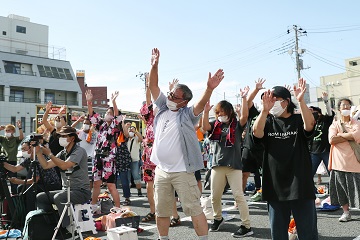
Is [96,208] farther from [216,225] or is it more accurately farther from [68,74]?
[68,74]

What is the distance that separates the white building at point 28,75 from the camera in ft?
127

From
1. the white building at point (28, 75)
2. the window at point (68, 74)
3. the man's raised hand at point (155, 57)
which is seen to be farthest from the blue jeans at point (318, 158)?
the window at point (68, 74)

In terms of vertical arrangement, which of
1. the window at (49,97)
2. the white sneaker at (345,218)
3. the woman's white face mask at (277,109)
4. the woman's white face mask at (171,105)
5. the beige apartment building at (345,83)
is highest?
the beige apartment building at (345,83)

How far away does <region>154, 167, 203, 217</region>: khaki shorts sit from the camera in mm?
4043

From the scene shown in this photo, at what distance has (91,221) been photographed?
571cm

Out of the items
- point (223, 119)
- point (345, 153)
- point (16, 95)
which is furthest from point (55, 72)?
point (345, 153)

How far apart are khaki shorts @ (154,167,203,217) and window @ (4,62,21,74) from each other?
131ft

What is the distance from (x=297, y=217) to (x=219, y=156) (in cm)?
220

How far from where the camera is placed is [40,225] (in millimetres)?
5188

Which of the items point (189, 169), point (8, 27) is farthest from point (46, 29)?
point (189, 169)

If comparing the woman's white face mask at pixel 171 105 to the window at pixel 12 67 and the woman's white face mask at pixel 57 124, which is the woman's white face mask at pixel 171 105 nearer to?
the woman's white face mask at pixel 57 124

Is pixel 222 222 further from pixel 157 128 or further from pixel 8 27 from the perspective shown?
pixel 8 27

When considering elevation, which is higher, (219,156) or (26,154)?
(26,154)

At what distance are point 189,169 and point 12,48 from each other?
48.0m
